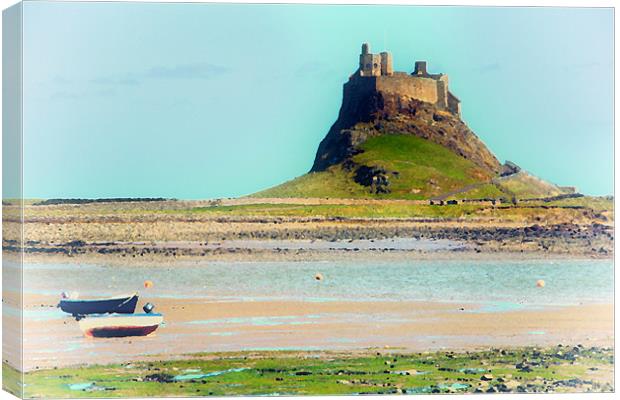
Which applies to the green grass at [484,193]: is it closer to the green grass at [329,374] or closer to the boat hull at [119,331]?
the green grass at [329,374]

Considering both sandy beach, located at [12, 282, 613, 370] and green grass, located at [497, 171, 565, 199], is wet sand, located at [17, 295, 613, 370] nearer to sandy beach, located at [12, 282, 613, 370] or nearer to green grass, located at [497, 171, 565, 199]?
sandy beach, located at [12, 282, 613, 370]

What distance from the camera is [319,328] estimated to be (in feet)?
89.1

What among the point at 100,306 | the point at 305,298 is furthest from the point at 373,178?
the point at 100,306

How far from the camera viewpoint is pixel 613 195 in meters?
28.2

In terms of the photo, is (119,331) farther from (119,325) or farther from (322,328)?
(322,328)

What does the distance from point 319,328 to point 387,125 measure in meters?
17.1

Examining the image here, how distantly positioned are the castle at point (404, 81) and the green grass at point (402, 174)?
1.80m

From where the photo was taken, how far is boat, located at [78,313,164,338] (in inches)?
1049

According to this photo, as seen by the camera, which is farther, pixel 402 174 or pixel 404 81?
pixel 402 174

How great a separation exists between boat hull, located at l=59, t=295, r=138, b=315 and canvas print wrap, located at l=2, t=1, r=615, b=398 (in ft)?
0.11

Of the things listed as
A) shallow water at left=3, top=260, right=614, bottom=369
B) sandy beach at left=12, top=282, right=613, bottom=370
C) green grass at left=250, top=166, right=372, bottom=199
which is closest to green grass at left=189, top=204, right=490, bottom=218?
green grass at left=250, top=166, right=372, bottom=199

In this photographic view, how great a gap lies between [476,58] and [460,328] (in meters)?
4.62

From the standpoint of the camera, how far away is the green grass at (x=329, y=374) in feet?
85.4

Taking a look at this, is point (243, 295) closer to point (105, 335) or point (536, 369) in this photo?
point (105, 335)
